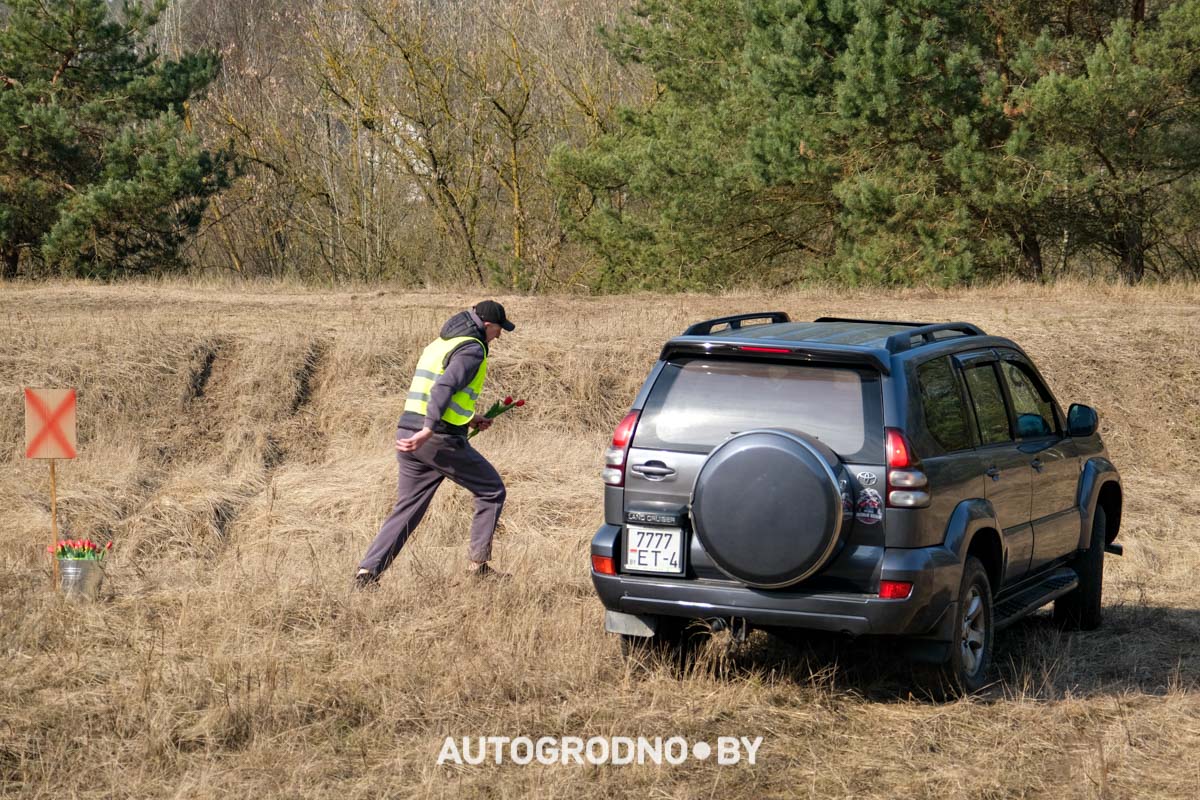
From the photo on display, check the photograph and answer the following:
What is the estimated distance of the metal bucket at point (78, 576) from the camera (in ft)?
25.0

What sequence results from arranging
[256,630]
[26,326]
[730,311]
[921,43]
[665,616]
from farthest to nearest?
[921,43]
[730,311]
[26,326]
[256,630]
[665,616]

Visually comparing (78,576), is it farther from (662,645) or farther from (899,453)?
(899,453)

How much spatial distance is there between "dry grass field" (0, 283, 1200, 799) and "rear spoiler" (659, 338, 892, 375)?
5.11ft

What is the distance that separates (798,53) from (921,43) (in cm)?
219

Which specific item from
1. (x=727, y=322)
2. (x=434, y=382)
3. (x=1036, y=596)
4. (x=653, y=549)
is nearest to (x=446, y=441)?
(x=434, y=382)

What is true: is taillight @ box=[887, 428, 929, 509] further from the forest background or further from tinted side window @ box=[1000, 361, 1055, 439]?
the forest background

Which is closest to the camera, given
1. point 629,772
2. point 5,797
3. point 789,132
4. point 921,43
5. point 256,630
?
point 5,797

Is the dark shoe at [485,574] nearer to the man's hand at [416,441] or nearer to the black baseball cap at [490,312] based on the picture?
the man's hand at [416,441]

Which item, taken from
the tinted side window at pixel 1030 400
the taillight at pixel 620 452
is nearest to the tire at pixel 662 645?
the taillight at pixel 620 452

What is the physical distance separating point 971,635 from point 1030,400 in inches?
82.8

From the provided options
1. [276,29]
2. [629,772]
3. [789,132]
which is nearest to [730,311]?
[789,132]

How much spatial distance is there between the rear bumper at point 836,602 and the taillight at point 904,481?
218mm

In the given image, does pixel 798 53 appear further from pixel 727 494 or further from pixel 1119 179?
pixel 727 494

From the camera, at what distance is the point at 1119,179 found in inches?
916
